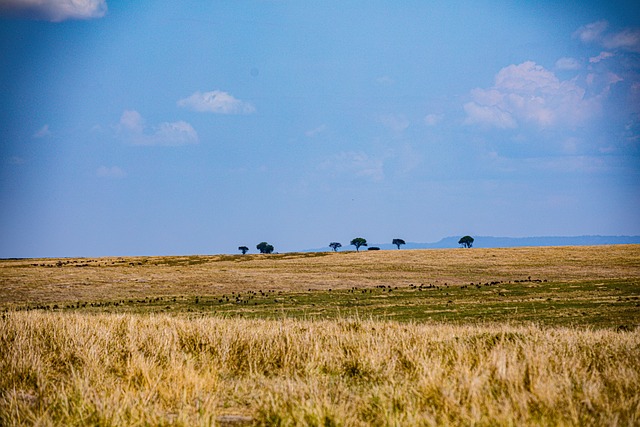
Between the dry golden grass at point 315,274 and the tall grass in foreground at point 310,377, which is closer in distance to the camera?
the tall grass in foreground at point 310,377

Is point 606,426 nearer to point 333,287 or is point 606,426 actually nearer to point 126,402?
point 126,402

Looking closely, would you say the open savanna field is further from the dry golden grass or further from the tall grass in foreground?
the dry golden grass

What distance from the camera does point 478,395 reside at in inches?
340

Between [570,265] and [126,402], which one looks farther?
[570,265]

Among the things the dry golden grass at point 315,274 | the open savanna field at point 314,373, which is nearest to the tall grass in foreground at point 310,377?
the open savanna field at point 314,373

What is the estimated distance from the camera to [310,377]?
38.4ft

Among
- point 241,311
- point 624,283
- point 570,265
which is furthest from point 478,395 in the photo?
point 570,265

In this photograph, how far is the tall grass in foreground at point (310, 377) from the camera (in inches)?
330

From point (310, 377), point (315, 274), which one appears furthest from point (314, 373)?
point (315, 274)

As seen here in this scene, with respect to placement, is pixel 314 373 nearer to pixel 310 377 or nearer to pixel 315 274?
pixel 310 377

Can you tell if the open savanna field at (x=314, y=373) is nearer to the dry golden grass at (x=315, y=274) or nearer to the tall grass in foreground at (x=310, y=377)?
the tall grass in foreground at (x=310, y=377)

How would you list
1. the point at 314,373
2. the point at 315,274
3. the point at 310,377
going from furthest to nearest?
the point at 315,274 → the point at 314,373 → the point at 310,377

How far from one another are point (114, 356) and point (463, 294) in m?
39.4

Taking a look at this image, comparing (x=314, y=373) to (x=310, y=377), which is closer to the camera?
(x=310, y=377)
